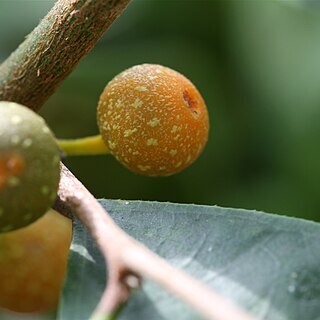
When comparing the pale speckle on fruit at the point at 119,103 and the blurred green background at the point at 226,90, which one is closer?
the pale speckle on fruit at the point at 119,103

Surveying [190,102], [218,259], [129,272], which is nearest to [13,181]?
[129,272]

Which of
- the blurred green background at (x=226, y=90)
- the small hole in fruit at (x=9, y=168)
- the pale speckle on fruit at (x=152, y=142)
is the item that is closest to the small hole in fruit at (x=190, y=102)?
the pale speckle on fruit at (x=152, y=142)

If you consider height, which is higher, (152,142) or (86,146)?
(152,142)

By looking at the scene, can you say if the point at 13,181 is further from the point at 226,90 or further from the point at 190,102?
the point at 226,90

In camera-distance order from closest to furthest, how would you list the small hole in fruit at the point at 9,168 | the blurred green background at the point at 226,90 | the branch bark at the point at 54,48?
the small hole in fruit at the point at 9,168
the branch bark at the point at 54,48
the blurred green background at the point at 226,90

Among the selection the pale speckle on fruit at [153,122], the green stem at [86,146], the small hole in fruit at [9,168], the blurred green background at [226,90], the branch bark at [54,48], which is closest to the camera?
the small hole in fruit at [9,168]

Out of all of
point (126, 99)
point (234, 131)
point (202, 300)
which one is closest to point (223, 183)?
point (234, 131)

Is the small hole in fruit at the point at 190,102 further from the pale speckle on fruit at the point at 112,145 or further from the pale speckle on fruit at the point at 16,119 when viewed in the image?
the pale speckle on fruit at the point at 16,119
